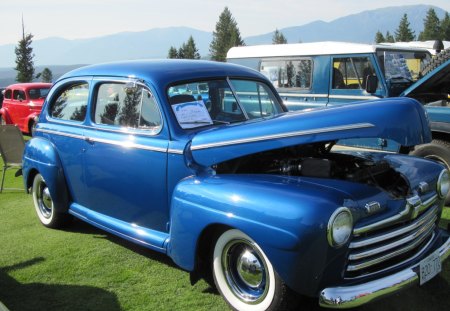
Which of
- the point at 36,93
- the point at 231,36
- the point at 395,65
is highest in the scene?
the point at 231,36

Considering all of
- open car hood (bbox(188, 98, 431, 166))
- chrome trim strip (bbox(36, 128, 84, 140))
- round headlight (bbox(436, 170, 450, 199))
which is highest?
open car hood (bbox(188, 98, 431, 166))

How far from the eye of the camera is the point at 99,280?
3621mm

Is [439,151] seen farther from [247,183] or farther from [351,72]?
[247,183]

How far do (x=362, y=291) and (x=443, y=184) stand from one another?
4.22 ft

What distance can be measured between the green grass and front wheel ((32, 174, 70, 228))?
4.5 inches

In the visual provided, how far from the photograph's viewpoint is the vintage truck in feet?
20.1

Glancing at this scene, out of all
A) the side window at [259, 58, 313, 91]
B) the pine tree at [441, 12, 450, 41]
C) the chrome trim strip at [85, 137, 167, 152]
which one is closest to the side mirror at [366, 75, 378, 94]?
the side window at [259, 58, 313, 91]

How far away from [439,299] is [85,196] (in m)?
3.04

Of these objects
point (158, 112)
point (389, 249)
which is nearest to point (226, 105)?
point (158, 112)

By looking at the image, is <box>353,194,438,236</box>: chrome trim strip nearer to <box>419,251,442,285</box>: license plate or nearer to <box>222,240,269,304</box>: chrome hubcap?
<box>419,251,442,285</box>: license plate

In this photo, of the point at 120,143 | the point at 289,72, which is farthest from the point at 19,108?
the point at 120,143

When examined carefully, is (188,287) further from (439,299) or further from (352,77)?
(352,77)

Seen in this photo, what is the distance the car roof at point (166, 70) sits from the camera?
367 cm

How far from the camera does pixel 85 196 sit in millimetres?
4246
